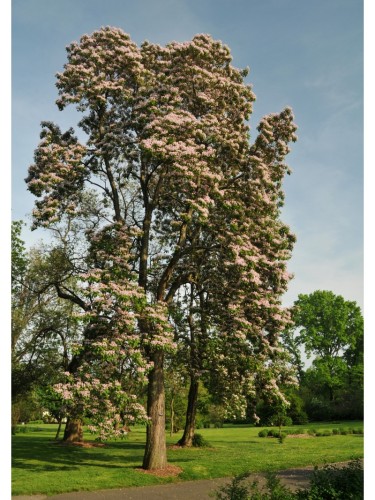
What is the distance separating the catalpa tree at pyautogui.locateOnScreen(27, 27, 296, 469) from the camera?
2041 cm

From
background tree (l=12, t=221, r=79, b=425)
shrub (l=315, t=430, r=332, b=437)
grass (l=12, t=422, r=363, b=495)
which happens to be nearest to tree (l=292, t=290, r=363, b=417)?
shrub (l=315, t=430, r=332, b=437)

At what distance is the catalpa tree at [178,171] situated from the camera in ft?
66.9

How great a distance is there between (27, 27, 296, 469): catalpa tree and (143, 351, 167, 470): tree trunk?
0.05 m

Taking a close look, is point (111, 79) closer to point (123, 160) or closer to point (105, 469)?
point (123, 160)

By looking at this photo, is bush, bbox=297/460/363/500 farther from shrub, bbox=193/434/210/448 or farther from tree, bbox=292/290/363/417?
tree, bbox=292/290/363/417

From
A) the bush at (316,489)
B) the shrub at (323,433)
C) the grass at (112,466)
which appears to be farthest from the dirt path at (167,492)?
the shrub at (323,433)

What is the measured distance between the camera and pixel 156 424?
2194 centimetres

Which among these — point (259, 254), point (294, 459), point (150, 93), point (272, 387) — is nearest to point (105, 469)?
point (272, 387)

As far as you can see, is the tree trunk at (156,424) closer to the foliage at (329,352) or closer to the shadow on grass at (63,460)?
the shadow on grass at (63,460)

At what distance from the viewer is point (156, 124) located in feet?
66.3

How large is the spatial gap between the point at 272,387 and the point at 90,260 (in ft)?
35.7

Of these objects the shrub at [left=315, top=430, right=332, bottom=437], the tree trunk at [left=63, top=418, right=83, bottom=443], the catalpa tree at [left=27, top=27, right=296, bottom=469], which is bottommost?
the shrub at [left=315, top=430, right=332, bottom=437]

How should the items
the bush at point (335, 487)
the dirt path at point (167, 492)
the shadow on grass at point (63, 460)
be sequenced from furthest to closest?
the shadow on grass at point (63, 460), the dirt path at point (167, 492), the bush at point (335, 487)

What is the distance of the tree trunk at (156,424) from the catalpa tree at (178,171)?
47 mm
